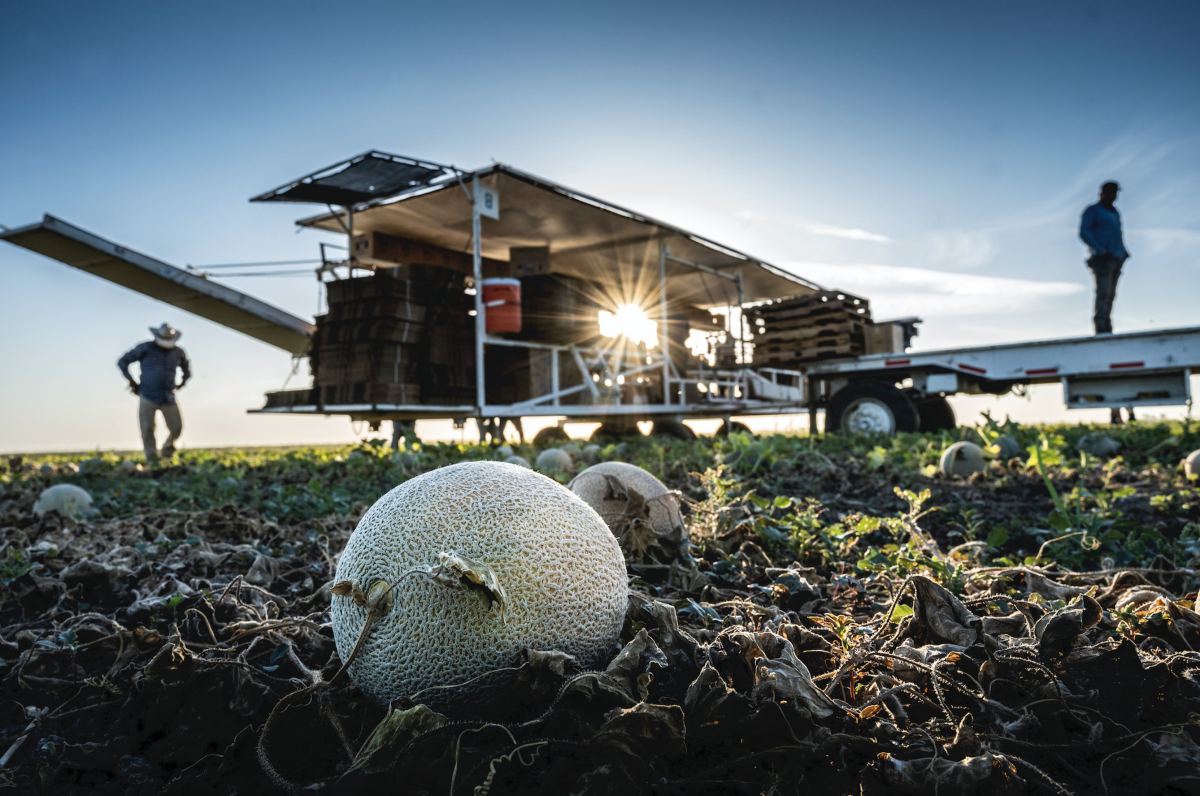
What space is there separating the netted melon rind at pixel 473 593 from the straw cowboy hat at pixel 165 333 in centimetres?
1244

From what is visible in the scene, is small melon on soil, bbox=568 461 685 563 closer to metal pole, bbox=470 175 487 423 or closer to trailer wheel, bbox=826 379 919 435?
metal pole, bbox=470 175 487 423

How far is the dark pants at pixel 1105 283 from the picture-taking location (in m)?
11.6

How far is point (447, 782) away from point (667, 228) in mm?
10973

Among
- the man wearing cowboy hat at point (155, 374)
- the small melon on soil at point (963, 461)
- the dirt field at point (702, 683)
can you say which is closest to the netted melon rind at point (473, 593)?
the dirt field at point (702, 683)

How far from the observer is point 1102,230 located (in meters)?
11.4

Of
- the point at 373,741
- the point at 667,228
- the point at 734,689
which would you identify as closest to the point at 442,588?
the point at 373,741

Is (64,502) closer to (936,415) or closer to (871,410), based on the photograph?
(871,410)

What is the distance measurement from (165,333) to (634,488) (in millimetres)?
11970

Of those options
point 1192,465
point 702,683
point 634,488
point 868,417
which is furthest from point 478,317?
point 702,683

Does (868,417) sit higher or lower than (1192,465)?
higher

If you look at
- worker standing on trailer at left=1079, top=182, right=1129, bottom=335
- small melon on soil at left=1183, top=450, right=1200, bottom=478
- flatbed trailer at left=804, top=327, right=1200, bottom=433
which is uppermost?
worker standing on trailer at left=1079, top=182, right=1129, bottom=335

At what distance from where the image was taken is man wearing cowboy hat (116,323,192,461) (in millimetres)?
12359

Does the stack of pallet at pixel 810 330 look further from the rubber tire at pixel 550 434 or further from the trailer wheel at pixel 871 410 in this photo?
the rubber tire at pixel 550 434

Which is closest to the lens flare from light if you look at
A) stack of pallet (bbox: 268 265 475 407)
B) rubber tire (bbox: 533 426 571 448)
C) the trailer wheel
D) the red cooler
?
rubber tire (bbox: 533 426 571 448)
